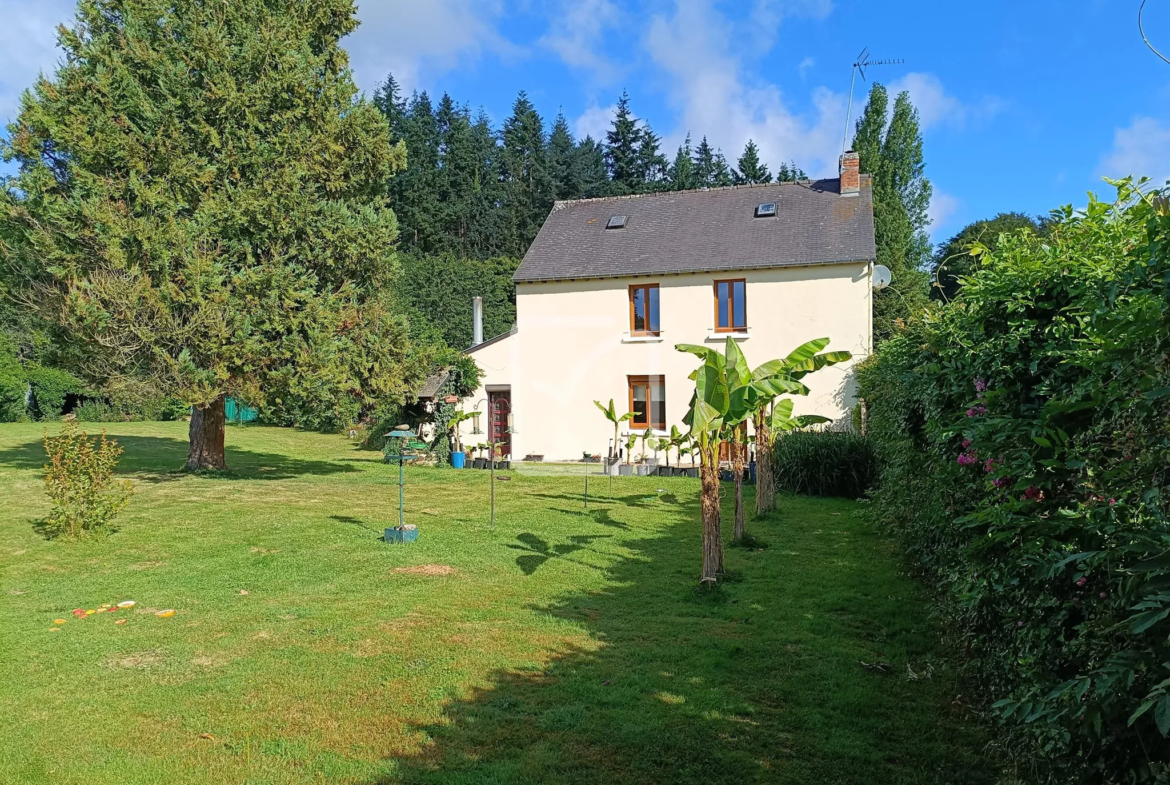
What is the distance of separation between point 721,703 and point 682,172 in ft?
180

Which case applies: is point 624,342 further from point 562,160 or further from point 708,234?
point 562,160

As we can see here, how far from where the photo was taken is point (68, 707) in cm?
517

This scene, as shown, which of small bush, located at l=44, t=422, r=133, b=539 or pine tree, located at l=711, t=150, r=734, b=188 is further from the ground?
pine tree, located at l=711, t=150, r=734, b=188

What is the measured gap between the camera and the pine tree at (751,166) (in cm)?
5719

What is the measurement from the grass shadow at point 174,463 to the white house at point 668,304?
5.40 metres

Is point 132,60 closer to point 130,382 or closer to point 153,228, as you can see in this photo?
point 153,228

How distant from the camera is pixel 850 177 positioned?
72.6 feet

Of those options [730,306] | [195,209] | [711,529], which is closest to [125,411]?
[195,209]

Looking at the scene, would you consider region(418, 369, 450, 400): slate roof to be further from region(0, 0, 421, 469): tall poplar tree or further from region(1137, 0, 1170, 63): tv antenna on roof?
region(1137, 0, 1170, 63): tv antenna on roof

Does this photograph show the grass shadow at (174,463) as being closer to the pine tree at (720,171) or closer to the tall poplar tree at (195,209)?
the tall poplar tree at (195,209)

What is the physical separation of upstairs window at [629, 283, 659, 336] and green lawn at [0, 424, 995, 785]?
11.2m

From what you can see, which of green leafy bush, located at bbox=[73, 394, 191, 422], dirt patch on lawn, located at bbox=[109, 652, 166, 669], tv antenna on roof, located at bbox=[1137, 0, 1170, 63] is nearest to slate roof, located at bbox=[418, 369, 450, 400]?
green leafy bush, located at bbox=[73, 394, 191, 422]

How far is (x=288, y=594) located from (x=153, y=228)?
11.2 m

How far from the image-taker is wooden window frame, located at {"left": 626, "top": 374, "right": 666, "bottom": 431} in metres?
22.2
